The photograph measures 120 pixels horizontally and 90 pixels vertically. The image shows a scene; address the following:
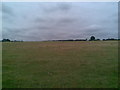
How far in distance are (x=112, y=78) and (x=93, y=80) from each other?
847 millimetres

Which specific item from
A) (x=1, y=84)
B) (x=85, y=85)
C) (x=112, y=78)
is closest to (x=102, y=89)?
(x=85, y=85)

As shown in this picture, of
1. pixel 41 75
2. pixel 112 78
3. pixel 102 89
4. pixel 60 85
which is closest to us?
pixel 102 89

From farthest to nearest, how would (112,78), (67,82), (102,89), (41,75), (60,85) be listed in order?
(41,75) → (112,78) → (67,82) → (60,85) → (102,89)

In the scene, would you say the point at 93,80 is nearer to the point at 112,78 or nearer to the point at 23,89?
the point at 112,78

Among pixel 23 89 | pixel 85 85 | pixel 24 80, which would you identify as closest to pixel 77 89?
pixel 85 85

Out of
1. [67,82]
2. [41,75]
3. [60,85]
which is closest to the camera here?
[60,85]

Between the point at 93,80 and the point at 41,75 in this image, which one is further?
the point at 41,75

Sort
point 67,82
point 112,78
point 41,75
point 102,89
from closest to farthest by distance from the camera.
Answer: point 102,89 < point 67,82 < point 112,78 < point 41,75

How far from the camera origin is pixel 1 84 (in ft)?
19.0

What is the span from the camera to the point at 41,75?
7.11 metres

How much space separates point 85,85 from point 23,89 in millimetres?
2142

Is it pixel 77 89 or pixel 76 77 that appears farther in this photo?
pixel 76 77

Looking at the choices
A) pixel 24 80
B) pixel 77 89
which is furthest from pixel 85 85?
pixel 24 80

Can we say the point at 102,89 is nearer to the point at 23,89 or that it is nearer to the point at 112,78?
the point at 112,78
